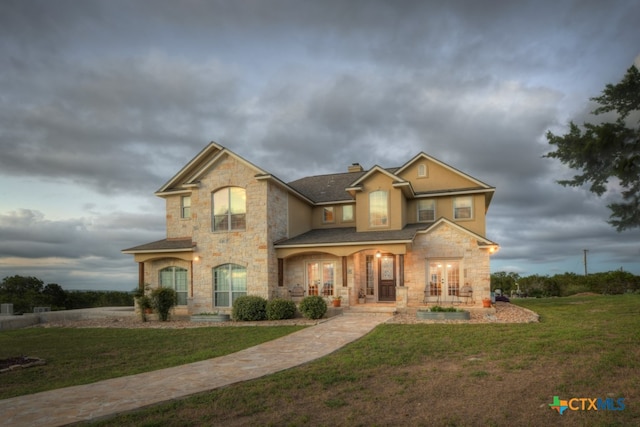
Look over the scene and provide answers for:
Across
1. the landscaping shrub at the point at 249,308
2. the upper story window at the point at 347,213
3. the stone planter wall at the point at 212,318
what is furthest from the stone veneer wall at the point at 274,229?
the upper story window at the point at 347,213

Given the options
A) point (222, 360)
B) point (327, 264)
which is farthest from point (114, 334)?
point (327, 264)

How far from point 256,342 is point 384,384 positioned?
6.27 metres

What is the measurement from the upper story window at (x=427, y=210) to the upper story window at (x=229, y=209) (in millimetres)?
9415

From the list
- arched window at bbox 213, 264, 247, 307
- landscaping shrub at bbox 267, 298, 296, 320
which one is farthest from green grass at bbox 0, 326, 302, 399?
arched window at bbox 213, 264, 247, 307

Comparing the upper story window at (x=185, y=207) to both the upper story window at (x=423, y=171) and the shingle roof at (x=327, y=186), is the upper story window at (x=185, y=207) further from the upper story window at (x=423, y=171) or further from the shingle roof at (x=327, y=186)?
the upper story window at (x=423, y=171)

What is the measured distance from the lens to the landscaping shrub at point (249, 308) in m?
19.5

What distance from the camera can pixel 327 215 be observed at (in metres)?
25.4

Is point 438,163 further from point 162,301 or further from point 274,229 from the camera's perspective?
point 162,301

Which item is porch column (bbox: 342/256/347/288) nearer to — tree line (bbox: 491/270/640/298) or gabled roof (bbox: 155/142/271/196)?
gabled roof (bbox: 155/142/271/196)

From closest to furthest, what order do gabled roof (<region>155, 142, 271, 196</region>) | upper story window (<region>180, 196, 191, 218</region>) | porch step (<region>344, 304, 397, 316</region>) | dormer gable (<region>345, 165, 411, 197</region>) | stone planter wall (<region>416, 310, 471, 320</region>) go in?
stone planter wall (<region>416, 310, 471, 320</region>)
porch step (<region>344, 304, 397, 316</region>)
gabled roof (<region>155, 142, 271, 196</region>)
dormer gable (<region>345, 165, 411, 197</region>)
upper story window (<region>180, 196, 191, 218</region>)

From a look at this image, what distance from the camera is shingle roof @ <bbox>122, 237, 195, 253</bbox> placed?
22045mm

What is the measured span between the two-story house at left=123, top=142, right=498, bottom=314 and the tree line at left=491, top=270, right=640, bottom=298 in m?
13.9

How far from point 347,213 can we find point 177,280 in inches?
390

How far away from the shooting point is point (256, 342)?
13539 mm
